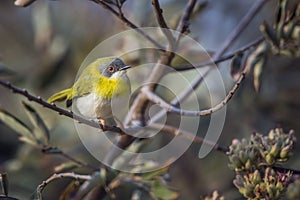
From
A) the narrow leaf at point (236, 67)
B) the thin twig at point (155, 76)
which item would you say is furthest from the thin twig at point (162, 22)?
the narrow leaf at point (236, 67)

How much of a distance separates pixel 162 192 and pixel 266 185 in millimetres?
370

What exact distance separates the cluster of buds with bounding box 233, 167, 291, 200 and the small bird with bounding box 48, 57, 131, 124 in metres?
0.54

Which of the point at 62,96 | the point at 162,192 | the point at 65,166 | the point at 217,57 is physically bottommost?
the point at 162,192

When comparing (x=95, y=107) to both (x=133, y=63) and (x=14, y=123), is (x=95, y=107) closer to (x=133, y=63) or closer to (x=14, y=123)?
(x=14, y=123)

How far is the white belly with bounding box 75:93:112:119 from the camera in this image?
1679 millimetres

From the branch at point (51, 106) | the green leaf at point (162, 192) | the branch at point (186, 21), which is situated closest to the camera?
the branch at point (51, 106)

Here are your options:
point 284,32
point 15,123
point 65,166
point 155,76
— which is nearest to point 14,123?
point 15,123

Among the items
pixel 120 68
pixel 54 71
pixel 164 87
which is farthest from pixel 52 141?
pixel 120 68

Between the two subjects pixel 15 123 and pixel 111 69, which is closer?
pixel 15 123

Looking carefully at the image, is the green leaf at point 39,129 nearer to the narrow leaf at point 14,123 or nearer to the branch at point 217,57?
the narrow leaf at point 14,123

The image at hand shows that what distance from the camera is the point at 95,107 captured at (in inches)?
66.2

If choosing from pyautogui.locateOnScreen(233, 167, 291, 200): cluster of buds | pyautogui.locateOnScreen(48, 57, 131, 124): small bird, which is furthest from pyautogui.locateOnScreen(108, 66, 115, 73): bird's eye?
pyautogui.locateOnScreen(233, 167, 291, 200): cluster of buds

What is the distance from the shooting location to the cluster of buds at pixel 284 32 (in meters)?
1.63

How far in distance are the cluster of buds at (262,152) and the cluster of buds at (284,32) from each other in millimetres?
366
